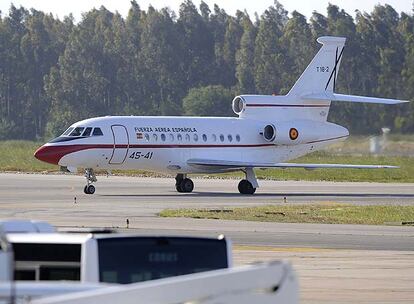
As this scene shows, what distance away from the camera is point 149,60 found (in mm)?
114125

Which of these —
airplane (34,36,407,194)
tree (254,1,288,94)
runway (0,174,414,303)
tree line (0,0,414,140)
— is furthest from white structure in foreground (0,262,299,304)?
tree (254,1,288,94)

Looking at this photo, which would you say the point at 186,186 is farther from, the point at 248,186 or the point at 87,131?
the point at 87,131

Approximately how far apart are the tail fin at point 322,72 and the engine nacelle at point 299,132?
1.28 m

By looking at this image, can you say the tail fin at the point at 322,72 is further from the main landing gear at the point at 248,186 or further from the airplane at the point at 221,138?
the main landing gear at the point at 248,186

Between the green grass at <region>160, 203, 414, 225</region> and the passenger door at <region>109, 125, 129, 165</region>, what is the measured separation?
897 cm

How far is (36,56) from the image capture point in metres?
119

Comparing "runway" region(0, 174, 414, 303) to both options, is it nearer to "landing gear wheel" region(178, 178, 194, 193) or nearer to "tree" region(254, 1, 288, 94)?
"landing gear wheel" region(178, 178, 194, 193)

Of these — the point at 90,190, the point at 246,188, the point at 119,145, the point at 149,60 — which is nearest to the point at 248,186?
the point at 246,188

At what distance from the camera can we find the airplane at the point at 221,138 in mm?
42625

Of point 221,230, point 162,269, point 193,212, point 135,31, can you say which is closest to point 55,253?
point 162,269

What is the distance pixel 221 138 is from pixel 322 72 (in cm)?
497

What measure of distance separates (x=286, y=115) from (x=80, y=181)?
986cm

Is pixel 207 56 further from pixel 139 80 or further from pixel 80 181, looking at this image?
pixel 80 181

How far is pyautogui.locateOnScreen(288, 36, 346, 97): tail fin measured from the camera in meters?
48.2
